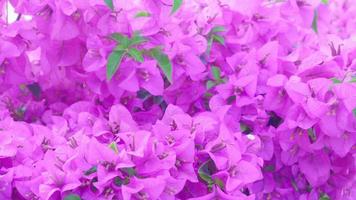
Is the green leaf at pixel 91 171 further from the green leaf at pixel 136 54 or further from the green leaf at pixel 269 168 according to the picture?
the green leaf at pixel 269 168

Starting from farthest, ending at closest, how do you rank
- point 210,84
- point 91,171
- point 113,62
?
point 210,84 → point 113,62 → point 91,171

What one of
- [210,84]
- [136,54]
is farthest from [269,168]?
[136,54]

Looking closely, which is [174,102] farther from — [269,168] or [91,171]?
[91,171]

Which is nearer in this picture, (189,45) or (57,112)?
(189,45)

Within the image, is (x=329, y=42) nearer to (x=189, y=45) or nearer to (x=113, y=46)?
(x=189, y=45)

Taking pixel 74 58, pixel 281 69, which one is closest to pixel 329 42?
pixel 281 69

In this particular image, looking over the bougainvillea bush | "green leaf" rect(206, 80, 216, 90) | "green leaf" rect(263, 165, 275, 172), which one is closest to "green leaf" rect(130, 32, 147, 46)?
the bougainvillea bush
